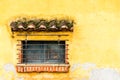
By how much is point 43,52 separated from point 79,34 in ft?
3.01

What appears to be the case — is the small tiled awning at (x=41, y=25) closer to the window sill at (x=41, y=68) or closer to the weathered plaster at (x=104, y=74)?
the window sill at (x=41, y=68)

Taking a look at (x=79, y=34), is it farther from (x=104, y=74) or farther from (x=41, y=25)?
(x=104, y=74)

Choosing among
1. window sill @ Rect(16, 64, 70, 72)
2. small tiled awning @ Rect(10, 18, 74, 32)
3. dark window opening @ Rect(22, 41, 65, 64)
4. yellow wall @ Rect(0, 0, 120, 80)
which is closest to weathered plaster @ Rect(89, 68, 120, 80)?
yellow wall @ Rect(0, 0, 120, 80)

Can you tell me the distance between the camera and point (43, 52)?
9.35 metres

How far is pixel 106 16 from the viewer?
363 inches

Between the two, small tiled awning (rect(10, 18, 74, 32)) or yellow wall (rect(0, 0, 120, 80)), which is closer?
small tiled awning (rect(10, 18, 74, 32))

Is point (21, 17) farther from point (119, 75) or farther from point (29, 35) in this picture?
point (119, 75)

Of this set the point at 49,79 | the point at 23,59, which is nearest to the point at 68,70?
the point at 49,79

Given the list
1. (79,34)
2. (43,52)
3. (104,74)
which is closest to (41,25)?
(43,52)

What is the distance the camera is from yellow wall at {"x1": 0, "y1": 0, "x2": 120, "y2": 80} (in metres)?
9.20

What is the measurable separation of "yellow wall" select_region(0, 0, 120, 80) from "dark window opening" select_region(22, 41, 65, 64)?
0.78 feet

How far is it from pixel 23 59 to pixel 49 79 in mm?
750

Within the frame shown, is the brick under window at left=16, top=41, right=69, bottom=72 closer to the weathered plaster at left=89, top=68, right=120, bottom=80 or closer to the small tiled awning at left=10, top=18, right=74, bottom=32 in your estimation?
the small tiled awning at left=10, top=18, right=74, bottom=32

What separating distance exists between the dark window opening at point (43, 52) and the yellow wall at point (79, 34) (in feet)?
0.78
